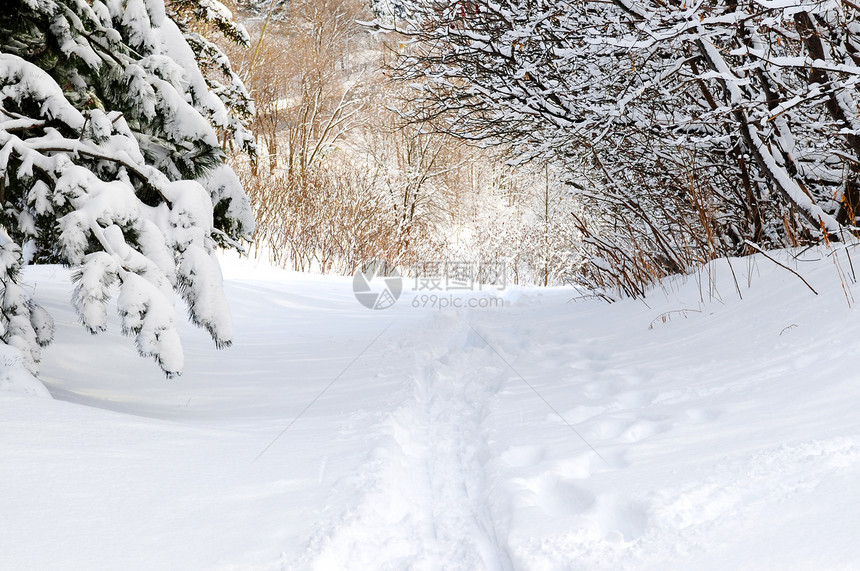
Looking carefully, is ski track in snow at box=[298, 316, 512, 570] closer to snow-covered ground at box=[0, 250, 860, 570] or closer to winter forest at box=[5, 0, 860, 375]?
snow-covered ground at box=[0, 250, 860, 570]

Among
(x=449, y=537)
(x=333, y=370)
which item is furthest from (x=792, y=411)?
(x=333, y=370)

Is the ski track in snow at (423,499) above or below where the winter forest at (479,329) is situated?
below

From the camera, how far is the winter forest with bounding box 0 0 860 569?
4.99ft

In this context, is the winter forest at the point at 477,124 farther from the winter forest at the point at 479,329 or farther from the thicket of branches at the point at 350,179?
the thicket of branches at the point at 350,179

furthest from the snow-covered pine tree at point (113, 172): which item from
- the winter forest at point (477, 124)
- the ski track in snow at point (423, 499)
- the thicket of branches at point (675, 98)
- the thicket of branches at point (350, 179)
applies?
the thicket of branches at point (350, 179)

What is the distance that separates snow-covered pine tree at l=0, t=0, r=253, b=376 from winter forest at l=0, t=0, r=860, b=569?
1 centimetres

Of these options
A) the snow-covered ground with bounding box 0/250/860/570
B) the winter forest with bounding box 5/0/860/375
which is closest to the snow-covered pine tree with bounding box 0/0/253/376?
the winter forest with bounding box 5/0/860/375

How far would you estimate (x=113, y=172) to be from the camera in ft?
8.30

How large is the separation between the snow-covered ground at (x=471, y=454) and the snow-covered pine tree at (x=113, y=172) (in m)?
0.40

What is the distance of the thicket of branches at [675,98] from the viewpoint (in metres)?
2.68

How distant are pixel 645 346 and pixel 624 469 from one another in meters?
1.58

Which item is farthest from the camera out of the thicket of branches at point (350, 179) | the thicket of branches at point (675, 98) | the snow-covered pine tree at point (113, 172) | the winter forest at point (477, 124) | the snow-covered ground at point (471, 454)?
the thicket of branches at point (350, 179)

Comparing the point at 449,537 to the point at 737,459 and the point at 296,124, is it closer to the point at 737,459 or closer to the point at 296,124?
the point at 737,459

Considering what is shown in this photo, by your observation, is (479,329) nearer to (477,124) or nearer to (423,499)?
(477,124)
